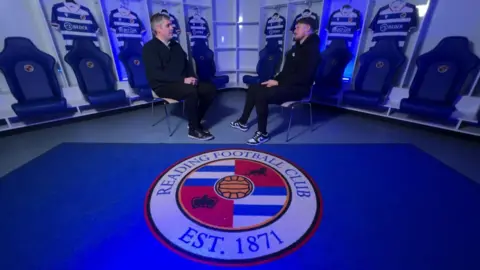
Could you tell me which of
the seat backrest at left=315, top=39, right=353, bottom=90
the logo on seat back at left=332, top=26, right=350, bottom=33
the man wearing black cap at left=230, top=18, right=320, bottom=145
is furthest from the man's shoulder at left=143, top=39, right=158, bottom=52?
the logo on seat back at left=332, top=26, right=350, bottom=33

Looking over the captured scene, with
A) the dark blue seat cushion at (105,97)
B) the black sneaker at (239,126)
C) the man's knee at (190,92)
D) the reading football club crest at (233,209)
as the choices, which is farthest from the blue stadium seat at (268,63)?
the reading football club crest at (233,209)

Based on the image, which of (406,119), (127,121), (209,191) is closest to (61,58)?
(127,121)

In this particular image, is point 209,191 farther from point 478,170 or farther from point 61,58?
point 61,58

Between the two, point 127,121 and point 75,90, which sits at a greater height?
point 75,90

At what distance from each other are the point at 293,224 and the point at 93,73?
3459 millimetres

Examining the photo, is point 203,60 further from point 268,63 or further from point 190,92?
point 190,92

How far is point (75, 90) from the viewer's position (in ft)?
10.9

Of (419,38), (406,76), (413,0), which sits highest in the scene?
(413,0)

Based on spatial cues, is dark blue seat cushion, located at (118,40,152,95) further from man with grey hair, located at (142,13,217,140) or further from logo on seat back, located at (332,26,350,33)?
logo on seat back, located at (332,26,350,33)

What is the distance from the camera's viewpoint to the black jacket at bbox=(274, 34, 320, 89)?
7.60 feet

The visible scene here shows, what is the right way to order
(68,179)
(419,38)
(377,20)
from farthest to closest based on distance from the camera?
1. (377,20)
2. (419,38)
3. (68,179)

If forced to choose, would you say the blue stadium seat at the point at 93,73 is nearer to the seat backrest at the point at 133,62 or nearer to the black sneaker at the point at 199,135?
the seat backrest at the point at 133,62

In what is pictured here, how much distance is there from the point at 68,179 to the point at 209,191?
1261 mm

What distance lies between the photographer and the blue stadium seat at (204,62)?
14.8 ft
